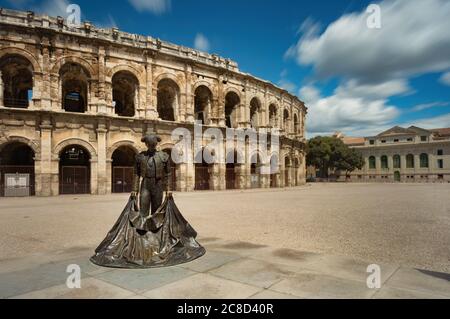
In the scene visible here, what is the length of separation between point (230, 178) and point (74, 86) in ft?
46.1

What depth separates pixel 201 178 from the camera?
23.6 metres

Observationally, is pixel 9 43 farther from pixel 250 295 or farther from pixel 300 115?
pixel 300 115

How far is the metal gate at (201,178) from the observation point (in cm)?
2328

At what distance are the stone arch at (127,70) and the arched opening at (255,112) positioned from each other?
35.8 feet

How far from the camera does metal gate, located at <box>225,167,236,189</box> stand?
25.3 m

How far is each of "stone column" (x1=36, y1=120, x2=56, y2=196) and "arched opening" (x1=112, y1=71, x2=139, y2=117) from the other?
563 cm

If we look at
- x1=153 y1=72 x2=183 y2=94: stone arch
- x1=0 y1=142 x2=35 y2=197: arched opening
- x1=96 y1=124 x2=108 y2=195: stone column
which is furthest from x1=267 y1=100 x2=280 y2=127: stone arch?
x1=0 y1=142 x2=35 y2=197: arched opening

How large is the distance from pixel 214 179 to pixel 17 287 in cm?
2015

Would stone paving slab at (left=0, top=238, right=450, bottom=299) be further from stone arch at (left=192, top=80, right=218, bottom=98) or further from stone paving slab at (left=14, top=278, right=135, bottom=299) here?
stone arch at (left=192, top=80, right=218, bottom=98)

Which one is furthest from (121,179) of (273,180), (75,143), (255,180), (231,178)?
(273,180)

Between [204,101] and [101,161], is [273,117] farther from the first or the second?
[101,161]

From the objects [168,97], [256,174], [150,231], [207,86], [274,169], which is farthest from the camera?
[274,169]
